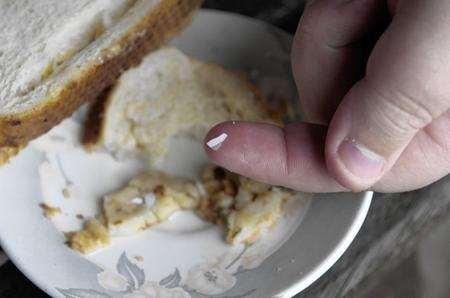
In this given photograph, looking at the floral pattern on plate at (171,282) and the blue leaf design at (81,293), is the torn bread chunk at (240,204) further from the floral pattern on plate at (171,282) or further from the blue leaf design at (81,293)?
the blue leaf design at (81,293)

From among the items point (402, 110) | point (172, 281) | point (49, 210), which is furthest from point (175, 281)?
point (402, 110)

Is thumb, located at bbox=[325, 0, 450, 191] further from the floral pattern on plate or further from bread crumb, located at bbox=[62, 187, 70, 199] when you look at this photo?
bread crumb, located at bbox=[62, 187, 70, 199]

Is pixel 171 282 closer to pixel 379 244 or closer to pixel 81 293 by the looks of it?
pixel 81 293

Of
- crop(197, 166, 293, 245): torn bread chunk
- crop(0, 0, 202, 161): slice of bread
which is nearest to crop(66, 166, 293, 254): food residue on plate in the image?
crop(197, 166, 293, 245): torn bread chunk

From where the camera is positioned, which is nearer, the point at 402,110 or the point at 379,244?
the point at 402,110

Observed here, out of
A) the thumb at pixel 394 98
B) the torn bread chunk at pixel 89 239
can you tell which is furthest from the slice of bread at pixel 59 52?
the thumb at pixel 394 98

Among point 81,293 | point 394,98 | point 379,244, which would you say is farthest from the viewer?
point 379,244

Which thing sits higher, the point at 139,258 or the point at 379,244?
the point at 139,258

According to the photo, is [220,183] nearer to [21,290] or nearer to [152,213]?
[152,213]
